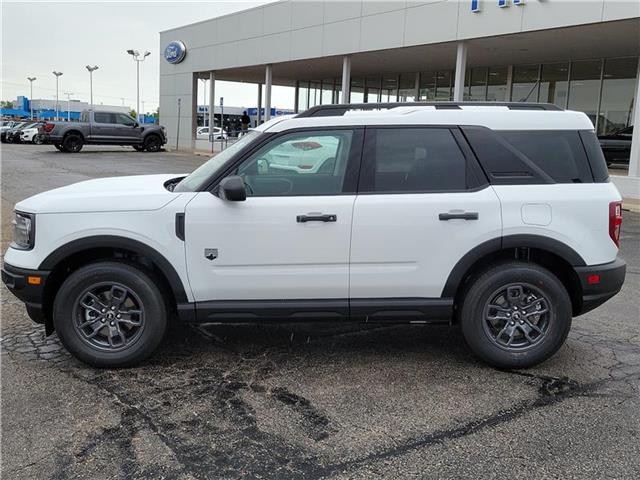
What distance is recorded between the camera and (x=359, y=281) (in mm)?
4238

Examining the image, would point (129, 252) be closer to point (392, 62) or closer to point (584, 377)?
point (584, 377)

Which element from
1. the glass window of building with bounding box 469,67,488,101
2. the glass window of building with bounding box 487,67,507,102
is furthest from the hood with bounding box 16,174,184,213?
the glass window of building with bounding box 469,67,488,101

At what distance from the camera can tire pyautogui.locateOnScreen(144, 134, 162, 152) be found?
99.8 feet

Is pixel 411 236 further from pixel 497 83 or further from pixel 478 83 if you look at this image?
pixel 478 83

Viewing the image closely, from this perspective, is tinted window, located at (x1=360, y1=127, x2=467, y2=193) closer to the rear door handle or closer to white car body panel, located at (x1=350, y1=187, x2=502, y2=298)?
white car body panel, located at (x1=350, y1=187, x2=502, y2=298)

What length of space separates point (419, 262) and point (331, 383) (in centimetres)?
106

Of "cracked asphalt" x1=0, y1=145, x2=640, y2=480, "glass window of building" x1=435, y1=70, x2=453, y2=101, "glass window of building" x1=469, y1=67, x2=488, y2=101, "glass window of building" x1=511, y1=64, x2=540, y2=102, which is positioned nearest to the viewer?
"cracked asphalt" x1=0, y1=145, x2=640, y2=480

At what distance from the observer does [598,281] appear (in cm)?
433

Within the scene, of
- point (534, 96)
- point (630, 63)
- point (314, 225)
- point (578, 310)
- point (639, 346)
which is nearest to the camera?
point (314, 225)

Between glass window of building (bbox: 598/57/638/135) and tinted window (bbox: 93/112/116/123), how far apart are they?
72.2 ft

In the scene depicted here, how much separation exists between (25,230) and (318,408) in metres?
2.42

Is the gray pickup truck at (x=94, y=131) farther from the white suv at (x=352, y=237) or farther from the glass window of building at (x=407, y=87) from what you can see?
the white suv at (x=352, y=237)

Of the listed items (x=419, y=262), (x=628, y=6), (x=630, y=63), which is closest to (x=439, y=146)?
(x=419, y=262)

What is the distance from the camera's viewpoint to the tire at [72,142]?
28.4 metres
